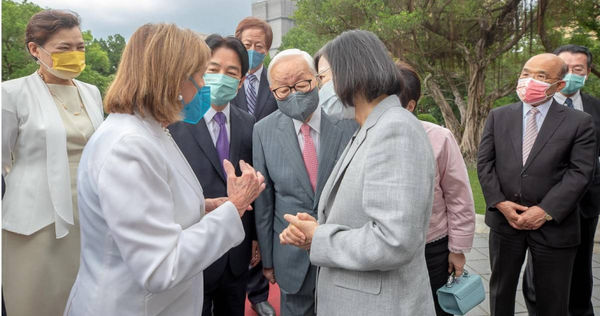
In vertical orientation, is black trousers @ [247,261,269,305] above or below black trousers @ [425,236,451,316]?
below

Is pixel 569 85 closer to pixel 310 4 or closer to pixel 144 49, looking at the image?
pixel 144 49

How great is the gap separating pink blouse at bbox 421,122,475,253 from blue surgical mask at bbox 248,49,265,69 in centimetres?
193

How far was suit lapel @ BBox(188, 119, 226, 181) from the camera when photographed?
8.20 ft

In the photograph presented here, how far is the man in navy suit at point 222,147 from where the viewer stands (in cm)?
250

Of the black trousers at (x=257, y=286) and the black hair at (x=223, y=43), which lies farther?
the black trousers at (x=257, y=286)

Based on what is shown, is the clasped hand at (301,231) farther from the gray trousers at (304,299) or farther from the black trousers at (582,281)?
the black trousers at (582,281)

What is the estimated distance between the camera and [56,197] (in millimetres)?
2613

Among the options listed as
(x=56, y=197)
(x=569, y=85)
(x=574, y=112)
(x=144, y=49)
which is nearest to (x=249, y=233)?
(x=56, y=197)

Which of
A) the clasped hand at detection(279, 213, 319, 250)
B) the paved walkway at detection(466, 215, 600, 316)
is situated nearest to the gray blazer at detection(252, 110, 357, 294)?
the clasped hand at detection(279, 213, 319, 250)

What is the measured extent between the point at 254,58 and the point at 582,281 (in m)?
3.35

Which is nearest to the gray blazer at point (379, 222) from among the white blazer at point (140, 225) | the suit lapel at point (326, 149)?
the white blazer at point (140, 225)

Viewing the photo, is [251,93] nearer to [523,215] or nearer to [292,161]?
[292,161]

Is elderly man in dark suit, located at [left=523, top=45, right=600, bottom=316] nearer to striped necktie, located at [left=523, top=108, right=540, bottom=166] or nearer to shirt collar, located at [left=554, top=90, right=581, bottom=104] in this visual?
shirt collar, located at [left=554, top=90, right=581, bottom=104]

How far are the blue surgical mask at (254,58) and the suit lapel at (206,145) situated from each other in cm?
162
